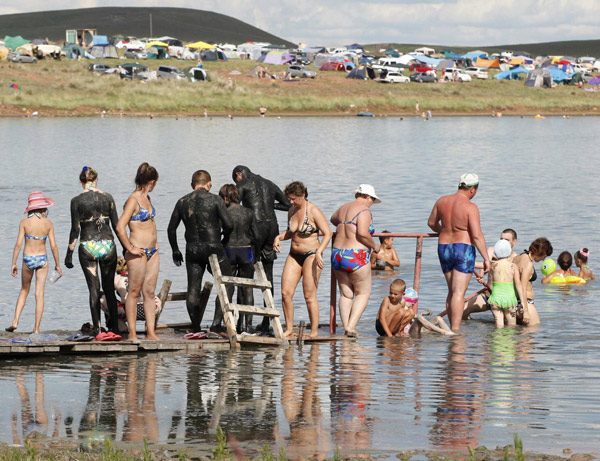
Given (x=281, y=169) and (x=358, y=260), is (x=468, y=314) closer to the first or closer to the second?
(x=358, y=260)

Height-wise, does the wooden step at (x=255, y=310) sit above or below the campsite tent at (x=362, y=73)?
below

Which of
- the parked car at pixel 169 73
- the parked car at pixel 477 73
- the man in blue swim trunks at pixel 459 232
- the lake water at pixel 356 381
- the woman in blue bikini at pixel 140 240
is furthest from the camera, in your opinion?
the parked car at pixel 477 73

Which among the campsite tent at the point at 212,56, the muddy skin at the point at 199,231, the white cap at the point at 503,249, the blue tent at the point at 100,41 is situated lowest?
the white cap at the point at 503,249

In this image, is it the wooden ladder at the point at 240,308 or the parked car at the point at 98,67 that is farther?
the parked car at the point at 98,67

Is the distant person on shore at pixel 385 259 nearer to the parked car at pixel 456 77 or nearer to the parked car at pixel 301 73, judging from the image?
the parked car at pixel 301 73

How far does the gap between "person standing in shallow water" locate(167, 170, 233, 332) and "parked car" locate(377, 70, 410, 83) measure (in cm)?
7873

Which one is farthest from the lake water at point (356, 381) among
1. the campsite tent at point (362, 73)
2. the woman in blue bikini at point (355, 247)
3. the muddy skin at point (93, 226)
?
the campsite tent at point (362, 73)

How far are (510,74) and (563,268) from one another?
87.1 m

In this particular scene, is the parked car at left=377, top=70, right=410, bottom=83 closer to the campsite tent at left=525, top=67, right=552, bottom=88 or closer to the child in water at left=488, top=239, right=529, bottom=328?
the campsite tent at left=525, top=67, right=552, bottom=88

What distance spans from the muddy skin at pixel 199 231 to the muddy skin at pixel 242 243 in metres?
0.12

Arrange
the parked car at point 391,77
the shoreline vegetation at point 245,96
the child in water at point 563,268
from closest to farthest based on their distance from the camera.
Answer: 1. the child in water at point 563,268
2. the shoreline vegetation at point 245,96
3. the parked car at point 391,77

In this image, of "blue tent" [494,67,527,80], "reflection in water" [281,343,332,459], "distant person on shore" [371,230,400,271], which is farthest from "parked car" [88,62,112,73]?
"reflection in water" [281,343,332,459]

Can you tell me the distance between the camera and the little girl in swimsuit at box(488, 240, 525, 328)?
13.4 meters

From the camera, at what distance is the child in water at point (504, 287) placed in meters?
13.4
